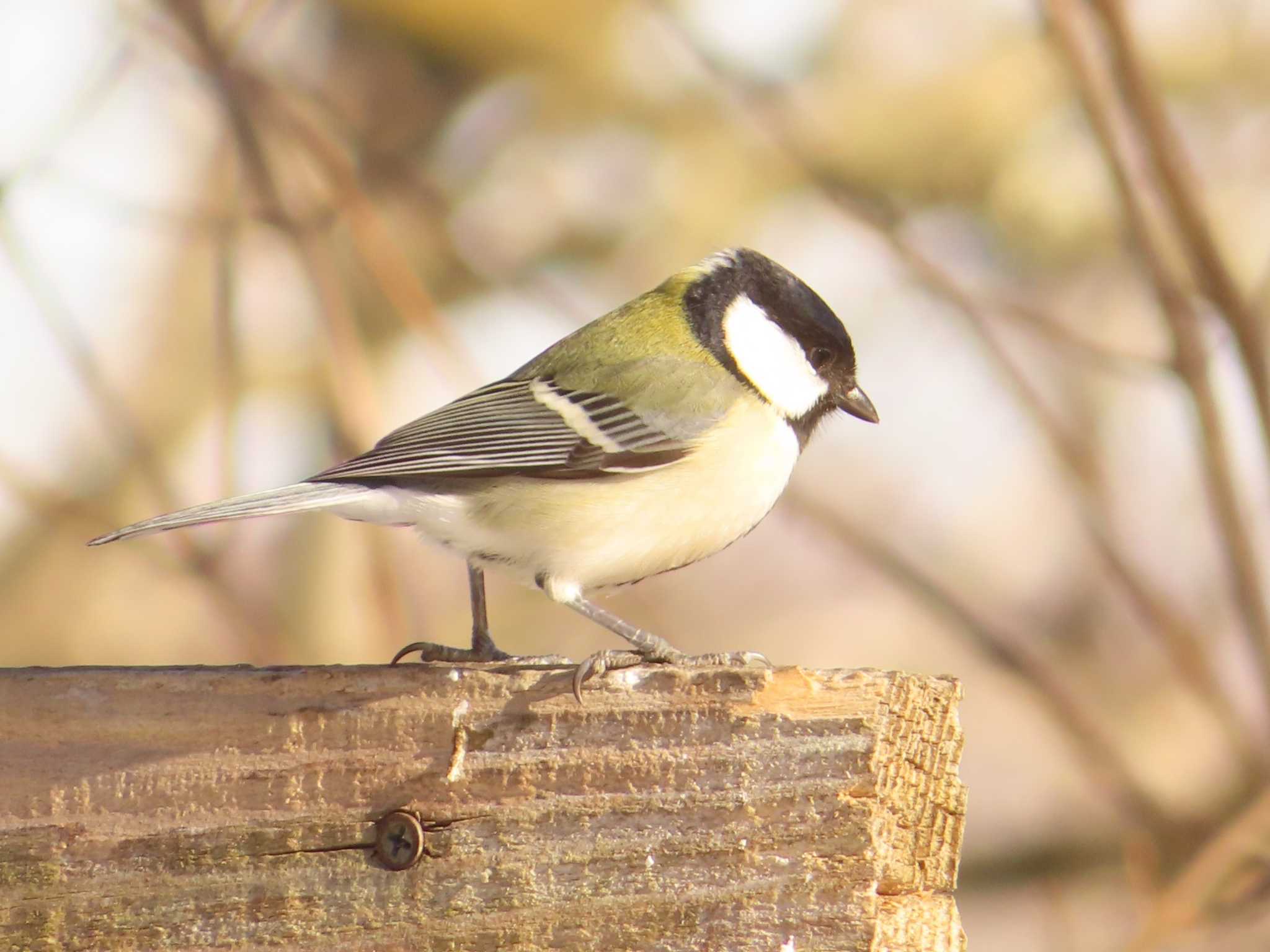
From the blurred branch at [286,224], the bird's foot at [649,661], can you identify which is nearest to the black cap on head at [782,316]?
the bird's foot at [649,661]

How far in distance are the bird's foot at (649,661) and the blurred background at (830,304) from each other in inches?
60.9

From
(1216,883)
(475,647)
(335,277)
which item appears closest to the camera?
(475,647)

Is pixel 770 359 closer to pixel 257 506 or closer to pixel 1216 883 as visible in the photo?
pixel 257 506

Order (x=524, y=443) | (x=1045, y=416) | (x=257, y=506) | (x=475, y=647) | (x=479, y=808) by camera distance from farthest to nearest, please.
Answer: (x=1045, y=416)
(x=524, y=443)
(x=475, y=647)
(x=257, y=506)
(x=479, y=808)

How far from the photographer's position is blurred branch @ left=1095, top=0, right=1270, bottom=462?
2439 mm

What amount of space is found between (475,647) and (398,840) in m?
0.54

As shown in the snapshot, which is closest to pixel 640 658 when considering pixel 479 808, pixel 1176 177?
pixel 479 808

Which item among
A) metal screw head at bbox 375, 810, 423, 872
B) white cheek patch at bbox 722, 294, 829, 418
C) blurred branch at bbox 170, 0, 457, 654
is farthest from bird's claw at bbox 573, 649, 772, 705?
blurred branch at bbox 170, 0, 457, 654

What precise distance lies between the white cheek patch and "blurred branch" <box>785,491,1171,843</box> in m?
0.78

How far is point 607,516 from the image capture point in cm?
208

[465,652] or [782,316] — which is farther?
[782,316]

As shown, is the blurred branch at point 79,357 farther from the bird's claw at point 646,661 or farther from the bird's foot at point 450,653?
the bird's claw at point 646,661

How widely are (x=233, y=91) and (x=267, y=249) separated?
2.05 m

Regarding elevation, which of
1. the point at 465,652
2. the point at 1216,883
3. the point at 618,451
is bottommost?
the point at 1216,883
